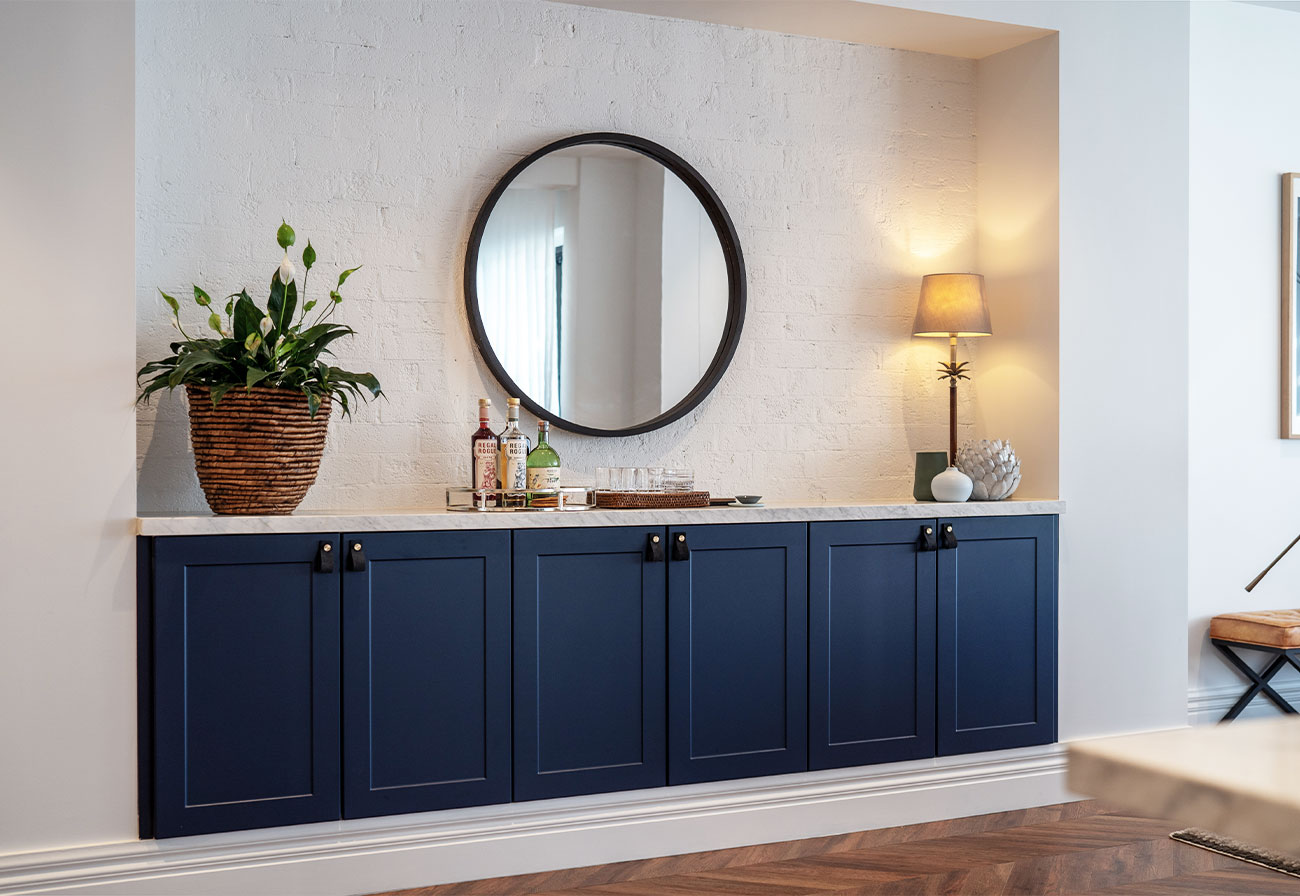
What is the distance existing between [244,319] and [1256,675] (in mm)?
3789

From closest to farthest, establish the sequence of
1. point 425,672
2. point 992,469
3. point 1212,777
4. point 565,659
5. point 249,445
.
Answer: point 1212,777 < point 249,445 < point 425,672 < point 565,659 < point 992,469

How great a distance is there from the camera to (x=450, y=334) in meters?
3.33

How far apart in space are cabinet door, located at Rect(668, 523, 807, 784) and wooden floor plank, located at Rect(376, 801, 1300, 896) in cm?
25

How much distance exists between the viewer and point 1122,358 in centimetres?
378

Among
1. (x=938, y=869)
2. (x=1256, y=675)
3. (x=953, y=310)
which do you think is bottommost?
(x=938, y=869)

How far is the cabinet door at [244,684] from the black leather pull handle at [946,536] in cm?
181

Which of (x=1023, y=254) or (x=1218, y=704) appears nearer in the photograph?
(x=1023, y=254)

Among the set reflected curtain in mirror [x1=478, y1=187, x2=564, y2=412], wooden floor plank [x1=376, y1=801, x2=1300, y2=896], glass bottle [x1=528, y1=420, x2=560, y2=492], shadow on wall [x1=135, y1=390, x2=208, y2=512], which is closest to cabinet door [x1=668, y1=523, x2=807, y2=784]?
wooden floor plank [x1=376, y1=801, x2=1300, y2=896]

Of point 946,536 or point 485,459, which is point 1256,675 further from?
point 485,459

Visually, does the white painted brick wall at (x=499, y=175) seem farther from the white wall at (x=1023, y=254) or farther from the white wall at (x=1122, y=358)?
the white wall at (x=1122, y=358)

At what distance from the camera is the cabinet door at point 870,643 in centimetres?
328

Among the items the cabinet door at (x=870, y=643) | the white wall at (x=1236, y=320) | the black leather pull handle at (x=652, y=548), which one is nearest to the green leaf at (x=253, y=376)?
the black leather pull handle at (x=652, y=548)

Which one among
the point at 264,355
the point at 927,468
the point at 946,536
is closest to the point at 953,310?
the point at 927,468

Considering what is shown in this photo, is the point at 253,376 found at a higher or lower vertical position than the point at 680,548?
higher
